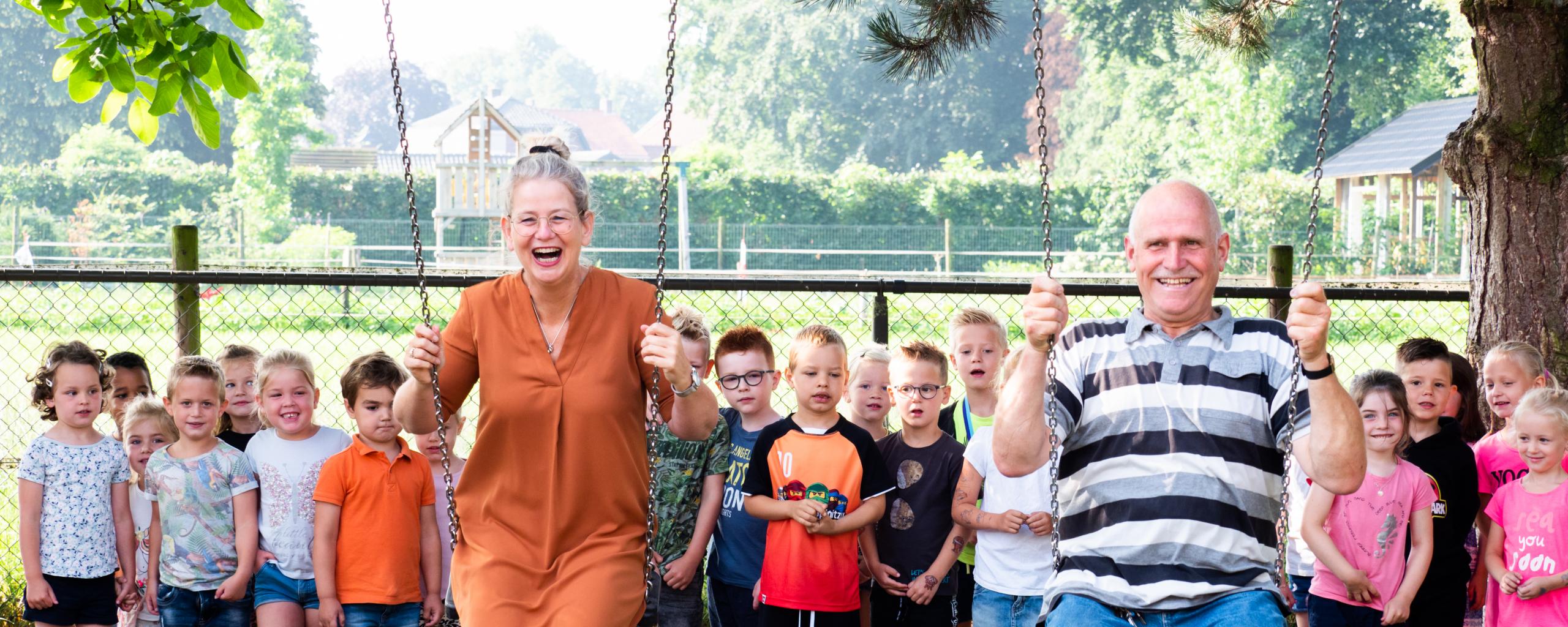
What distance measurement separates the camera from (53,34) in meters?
52.6

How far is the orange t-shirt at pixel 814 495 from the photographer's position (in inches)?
165

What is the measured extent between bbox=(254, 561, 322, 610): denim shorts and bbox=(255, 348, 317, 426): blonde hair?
1.75ft

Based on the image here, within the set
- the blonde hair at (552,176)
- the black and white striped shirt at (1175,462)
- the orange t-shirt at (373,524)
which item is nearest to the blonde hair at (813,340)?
the blonde hair at (552,176)

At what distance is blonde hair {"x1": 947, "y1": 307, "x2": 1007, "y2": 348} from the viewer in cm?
472

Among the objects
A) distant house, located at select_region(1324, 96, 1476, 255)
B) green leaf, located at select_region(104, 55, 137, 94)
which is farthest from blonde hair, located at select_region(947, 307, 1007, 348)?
distant house, located at select_region(1324, 96, 1476, 255)

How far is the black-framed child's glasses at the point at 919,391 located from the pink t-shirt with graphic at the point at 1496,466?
195cm

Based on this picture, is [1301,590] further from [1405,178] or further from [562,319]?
[1405,178]

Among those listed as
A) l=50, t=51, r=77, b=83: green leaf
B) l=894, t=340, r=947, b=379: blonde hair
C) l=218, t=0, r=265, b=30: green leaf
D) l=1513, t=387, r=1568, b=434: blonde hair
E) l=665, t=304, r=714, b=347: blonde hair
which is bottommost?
l=1513, t=387, r=1568, b=434: blonde hair

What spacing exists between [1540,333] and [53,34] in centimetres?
5827

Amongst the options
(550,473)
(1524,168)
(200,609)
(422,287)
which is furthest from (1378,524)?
(200,609)

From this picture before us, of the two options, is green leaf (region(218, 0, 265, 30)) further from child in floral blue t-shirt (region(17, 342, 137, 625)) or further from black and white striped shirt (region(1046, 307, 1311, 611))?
black and white striped shirt (region(1046, 307, 1311, 611))

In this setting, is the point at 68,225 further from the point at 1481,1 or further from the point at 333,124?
the point at 333,124

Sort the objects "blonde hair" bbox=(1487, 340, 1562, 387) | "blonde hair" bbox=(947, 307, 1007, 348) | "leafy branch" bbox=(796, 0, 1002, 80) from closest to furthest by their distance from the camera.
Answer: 1. "blonde hair" bbox=(947, 307, 1007, 348)
2. "blonde hair" bbox=(1487, 340, 1562, 387)
3. "leafy branch" bbox=(796, 0, 1002, 80)

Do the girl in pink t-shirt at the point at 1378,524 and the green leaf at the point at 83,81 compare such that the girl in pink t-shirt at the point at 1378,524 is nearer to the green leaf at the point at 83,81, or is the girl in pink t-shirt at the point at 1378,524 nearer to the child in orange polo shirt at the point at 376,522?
the child in orange polo shirt at the point at 376,522
